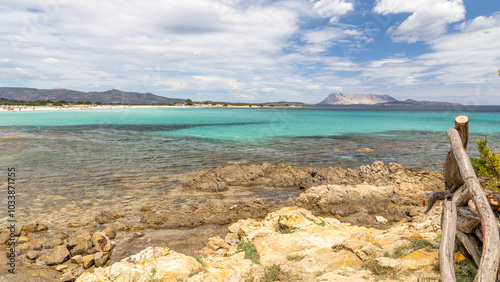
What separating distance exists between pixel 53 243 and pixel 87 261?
104 inches

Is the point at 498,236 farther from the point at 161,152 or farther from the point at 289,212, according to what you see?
the point at 161,152

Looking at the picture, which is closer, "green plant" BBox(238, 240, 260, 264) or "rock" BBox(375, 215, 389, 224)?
"green plant" BBox(238, 240, 260, 264)

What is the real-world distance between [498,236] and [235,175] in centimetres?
1767

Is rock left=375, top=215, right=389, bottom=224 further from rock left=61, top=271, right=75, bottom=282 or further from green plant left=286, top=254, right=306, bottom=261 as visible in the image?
rock left=61, top=271, right=75, bottom=282

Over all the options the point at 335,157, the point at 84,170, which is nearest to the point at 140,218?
the point at 84,170

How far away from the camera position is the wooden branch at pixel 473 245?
543 centimetres

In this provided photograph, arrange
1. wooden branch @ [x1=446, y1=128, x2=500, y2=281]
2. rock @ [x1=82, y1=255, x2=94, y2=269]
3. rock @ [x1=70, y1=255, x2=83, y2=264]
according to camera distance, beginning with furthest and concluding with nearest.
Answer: rock @ [x1=70, y1=255, x2=83, y2=264] < rock @ [x1=82, y1=255, x2=94, y2=269] < wooden branch @ [x1=446, y1=128, x2=500, y2=281]

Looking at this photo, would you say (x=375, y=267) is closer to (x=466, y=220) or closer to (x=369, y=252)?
(x=369, y=252)

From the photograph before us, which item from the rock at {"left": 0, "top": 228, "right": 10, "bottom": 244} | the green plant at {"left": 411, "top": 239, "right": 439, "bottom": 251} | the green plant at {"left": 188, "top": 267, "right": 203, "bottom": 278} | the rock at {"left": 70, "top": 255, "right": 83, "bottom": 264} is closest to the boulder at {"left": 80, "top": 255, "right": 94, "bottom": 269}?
the rock at {"left": 70, "top": 255, "right": 83, "bottom": 264}

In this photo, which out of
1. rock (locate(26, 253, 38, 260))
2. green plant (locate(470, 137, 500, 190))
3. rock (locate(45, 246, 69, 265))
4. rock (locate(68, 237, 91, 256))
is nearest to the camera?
green plant (locate(470, 137, 500, 190))

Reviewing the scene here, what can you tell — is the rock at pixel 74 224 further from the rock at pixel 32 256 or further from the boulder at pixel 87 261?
the boulder at pixel 87 261

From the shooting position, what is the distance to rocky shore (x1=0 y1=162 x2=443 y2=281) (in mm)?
7848

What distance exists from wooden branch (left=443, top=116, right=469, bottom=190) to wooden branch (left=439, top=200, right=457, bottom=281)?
971mm

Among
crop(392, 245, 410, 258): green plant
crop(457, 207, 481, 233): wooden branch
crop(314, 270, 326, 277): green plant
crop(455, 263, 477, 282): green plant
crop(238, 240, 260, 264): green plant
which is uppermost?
crop(457, 207, 481, 233): wooden branch
